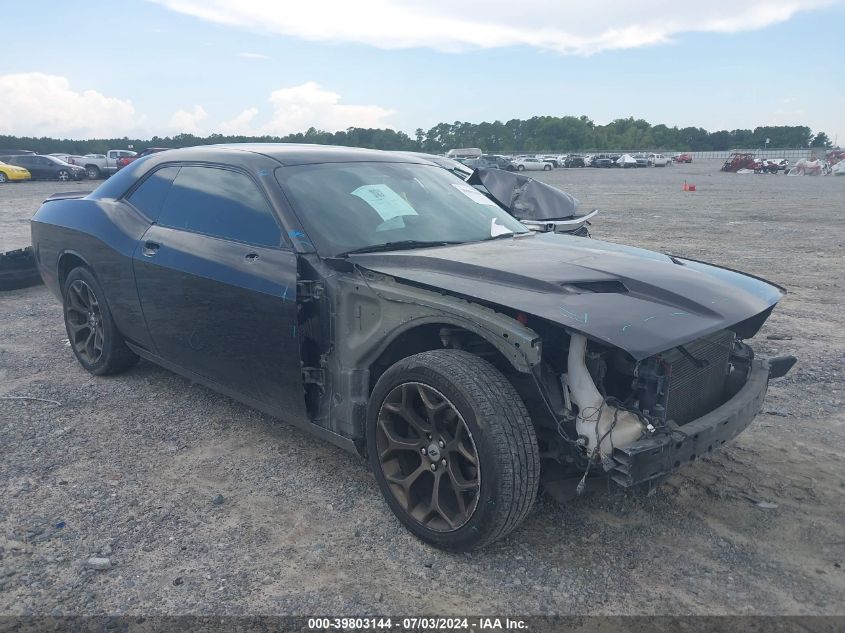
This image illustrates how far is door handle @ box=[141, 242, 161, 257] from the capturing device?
404 centimetres

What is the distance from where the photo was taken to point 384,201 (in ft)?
12.0

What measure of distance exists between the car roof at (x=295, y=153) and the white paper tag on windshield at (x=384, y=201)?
32cm

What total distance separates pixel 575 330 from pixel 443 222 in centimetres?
146

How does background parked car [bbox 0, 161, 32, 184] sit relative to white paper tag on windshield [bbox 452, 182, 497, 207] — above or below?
below

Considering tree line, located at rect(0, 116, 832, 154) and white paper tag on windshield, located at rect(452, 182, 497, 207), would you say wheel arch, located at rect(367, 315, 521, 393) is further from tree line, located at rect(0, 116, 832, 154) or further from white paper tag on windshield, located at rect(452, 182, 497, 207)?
tree line, located at rect(0, 116, 832, 154)

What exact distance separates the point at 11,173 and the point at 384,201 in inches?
1303

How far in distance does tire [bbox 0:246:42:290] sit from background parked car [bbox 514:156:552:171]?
46.3 meters

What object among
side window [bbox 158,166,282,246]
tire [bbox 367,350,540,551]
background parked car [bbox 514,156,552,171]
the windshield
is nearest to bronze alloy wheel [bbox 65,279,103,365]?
side window [bbox 158,166,282,246]

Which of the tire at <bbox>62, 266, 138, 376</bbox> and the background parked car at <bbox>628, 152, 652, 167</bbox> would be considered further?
the background parked car at <bbox>628, 152, 652, 167</bbox>

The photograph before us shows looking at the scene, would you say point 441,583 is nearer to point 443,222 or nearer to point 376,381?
point 376,381

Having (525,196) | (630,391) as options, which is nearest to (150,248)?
(630,391)

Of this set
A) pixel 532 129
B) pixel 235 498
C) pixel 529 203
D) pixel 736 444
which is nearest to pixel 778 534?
pixel 736 444

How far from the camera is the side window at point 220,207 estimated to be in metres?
3.50

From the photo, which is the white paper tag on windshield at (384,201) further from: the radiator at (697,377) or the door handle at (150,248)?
the radiator at (697,377)
